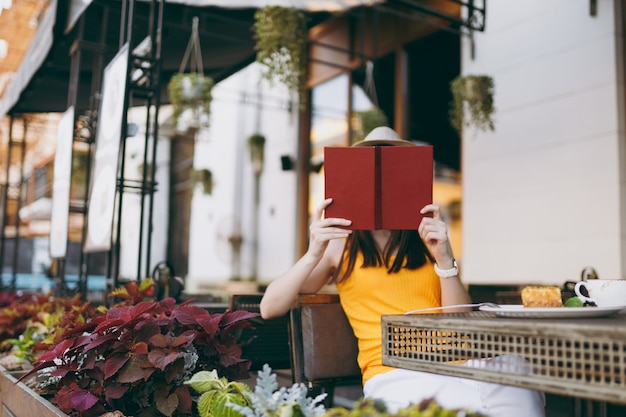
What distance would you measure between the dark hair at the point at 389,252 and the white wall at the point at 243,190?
6.09 metres

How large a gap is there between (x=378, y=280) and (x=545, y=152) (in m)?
3.49

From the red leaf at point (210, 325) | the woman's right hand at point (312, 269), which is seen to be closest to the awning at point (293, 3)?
the woman's right hand at point (312, 269)

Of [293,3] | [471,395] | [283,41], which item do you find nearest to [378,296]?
[471,395]

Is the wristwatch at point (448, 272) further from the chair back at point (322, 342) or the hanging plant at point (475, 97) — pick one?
the hanging plant at point (475, 97)

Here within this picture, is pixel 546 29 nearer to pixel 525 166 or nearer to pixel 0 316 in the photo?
pixel 525 166

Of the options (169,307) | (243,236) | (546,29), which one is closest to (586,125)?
(546,29)

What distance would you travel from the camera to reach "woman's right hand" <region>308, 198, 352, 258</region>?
1438 mm

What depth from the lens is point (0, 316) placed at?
135 inches

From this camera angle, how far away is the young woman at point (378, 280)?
149cm

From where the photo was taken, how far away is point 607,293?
1.27 metres

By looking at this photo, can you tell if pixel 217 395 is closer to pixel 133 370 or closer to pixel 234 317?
pixel 133 370

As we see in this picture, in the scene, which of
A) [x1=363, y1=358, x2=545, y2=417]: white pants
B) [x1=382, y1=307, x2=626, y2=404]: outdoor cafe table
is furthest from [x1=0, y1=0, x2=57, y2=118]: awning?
[x1=382, y1=307, x2=626, y2=404]: outdoor cafe table

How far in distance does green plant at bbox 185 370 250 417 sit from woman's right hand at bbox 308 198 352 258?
0.40 metres

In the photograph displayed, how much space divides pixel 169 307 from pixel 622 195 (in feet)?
11.5
